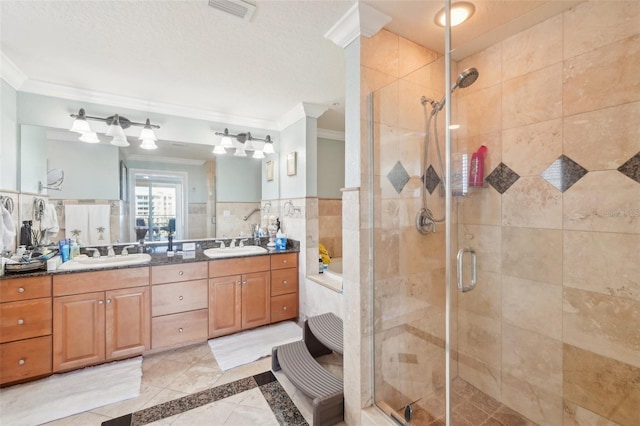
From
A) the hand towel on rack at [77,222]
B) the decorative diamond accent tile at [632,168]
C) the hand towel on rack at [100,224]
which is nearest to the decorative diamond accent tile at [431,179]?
the decorative diamond accent tile at [632,168]

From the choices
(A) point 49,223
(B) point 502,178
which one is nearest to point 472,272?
(B) point 502,178

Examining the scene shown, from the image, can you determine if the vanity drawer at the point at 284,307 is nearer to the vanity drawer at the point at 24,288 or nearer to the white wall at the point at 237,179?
the white wall at the point at 237,179

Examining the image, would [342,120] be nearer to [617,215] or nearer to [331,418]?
[617,215]

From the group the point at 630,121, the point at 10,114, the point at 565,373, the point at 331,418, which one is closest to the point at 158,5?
the point at 10,114

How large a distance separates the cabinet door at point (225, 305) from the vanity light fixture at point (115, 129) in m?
1.61

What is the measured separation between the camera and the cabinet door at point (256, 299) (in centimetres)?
283

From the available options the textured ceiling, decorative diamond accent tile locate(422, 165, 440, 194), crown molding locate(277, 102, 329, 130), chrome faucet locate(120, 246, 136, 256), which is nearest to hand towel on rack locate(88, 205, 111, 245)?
chrome faucet locate(120, 246, 136, 256)

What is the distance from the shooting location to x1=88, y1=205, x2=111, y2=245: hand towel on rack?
2.62 meters

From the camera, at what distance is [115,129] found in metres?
2.58

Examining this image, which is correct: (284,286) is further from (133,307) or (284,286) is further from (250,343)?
(133,307)

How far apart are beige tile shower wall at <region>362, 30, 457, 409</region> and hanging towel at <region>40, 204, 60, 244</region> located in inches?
114

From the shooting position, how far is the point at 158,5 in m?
1.49

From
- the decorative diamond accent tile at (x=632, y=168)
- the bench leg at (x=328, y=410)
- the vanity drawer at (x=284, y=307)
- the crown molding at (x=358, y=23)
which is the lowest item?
the bench leg at (x=328, y=410)

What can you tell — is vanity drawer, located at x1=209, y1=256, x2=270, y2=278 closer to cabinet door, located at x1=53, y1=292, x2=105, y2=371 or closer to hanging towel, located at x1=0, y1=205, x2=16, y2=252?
cabinet door, located at x1=53, y1=292, x2=105, y2=371
